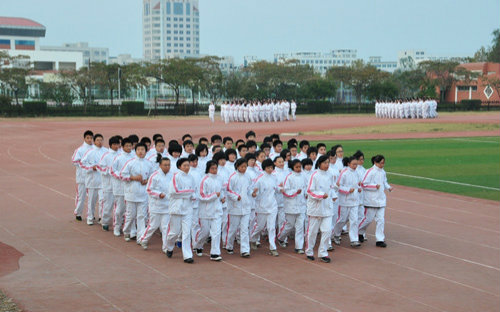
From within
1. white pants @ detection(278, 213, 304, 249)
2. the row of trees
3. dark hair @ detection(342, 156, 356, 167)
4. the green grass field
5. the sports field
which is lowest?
the sports field

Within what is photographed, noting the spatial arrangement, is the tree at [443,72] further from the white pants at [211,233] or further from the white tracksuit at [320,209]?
the white pants at [211,233]

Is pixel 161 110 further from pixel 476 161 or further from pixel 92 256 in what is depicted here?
pixel 92 256

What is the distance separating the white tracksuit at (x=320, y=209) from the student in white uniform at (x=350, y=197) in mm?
858

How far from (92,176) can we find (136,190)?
2.18 m

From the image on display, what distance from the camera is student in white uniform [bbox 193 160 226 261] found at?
1065cm

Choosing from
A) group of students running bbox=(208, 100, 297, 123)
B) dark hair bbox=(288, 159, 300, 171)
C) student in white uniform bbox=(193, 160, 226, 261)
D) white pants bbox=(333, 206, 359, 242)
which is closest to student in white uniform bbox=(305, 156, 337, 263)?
dark hair bbox=(288, 159, 300, 171)

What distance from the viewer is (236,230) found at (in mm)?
11289

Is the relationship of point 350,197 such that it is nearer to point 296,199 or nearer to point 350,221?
point 350,221

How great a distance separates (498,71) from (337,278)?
76452mm

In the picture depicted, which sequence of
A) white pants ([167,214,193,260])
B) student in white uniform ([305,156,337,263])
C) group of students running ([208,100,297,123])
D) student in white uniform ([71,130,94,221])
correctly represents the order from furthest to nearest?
group of students running ([208,100,297,123])
student in white uniform ([71,130,94,221])
student in white uniform ([305,156,337,263])
white pants ([167,214,193,260])

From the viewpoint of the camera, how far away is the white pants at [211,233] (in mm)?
10625

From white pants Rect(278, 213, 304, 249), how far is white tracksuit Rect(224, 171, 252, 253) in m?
0.72

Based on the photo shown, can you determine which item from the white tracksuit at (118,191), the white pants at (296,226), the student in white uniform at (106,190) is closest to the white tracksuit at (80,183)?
the student in white uniform at (106,190)

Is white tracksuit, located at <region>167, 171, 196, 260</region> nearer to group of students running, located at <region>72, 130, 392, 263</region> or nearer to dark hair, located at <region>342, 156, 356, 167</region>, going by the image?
group of students running, located at <region>72, 130, 392, 263</region>
